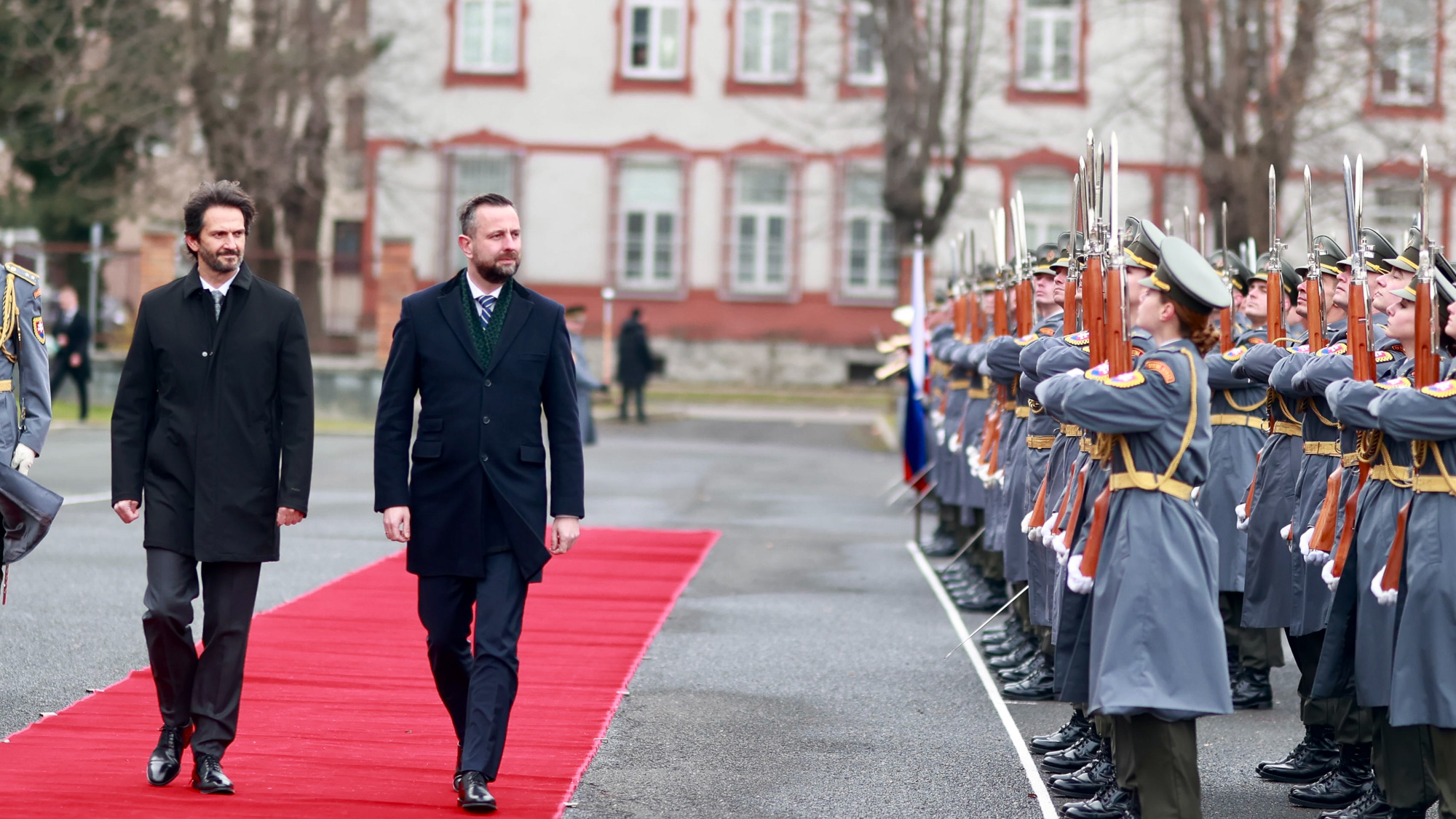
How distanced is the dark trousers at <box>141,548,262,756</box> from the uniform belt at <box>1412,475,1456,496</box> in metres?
3.76

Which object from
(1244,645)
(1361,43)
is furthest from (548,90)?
(1244,645)

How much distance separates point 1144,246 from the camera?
607 cm

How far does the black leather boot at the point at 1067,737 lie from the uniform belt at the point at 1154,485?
1655mm

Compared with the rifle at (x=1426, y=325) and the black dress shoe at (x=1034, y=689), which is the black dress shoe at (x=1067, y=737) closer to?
the black dress shoe at (x=1034, y=689)

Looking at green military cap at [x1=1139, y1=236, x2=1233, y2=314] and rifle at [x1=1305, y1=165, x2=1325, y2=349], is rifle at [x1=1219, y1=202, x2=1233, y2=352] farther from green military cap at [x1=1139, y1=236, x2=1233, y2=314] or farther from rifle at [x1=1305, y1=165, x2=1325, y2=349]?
green military cap at [x1=1139, y1=236, x2=1233, y2=314]

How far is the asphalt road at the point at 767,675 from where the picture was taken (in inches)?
263

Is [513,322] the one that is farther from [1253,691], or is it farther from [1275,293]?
[1253,691]

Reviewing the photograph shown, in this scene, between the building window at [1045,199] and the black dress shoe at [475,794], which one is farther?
the building window at [1045,199]

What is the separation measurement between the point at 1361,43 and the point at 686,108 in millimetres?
17393

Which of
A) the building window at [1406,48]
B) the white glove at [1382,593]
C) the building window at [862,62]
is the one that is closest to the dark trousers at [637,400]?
the building window at [862,62]

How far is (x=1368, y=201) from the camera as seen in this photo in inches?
1219

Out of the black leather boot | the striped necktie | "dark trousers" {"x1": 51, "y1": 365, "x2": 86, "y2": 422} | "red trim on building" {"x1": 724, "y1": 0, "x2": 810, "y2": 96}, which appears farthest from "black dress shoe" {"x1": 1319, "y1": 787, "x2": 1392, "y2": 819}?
"red trim on building" {"x1": 724, "y1": 0, "x2": 810, "y2": 96}

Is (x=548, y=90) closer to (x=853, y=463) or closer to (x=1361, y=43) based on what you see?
(x=853, y=463)

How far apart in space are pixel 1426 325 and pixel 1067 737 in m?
2.21
